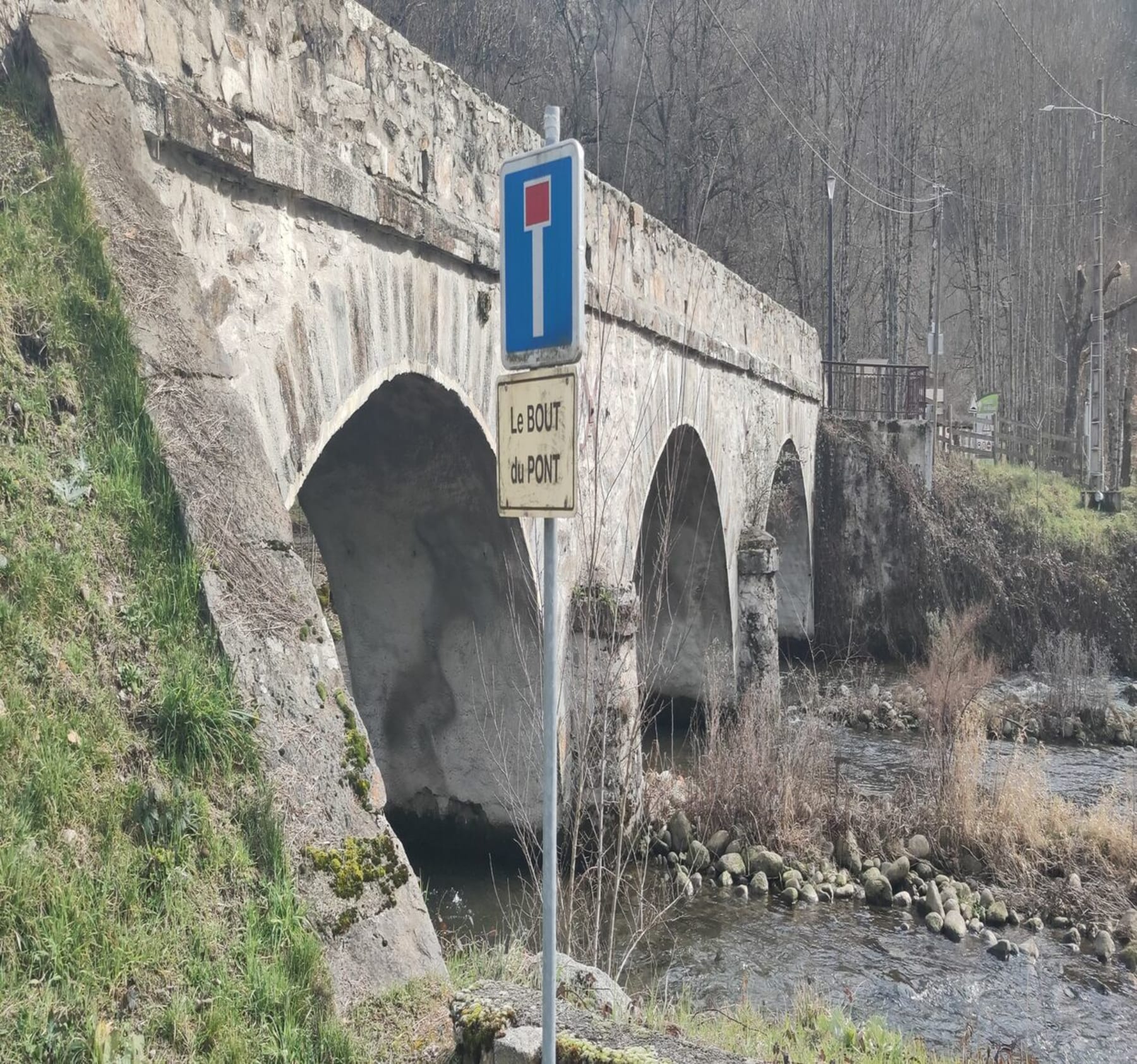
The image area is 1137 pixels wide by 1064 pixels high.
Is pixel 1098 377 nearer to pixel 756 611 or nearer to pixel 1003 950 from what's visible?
pixel 756 611

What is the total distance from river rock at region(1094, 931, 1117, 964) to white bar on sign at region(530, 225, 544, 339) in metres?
6.65

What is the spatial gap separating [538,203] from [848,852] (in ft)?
24.0

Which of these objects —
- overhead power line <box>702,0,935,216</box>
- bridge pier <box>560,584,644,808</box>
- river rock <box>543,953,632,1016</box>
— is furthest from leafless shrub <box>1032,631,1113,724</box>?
overhead power line <box>702,0,935,216</box>

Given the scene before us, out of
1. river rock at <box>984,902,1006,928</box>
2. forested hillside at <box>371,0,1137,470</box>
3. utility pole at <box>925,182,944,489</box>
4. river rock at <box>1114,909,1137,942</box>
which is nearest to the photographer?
river rock at <box>1114,909,1137,942</box>

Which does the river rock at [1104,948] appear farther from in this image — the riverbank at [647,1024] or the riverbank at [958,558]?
the riverbank at [958,558]

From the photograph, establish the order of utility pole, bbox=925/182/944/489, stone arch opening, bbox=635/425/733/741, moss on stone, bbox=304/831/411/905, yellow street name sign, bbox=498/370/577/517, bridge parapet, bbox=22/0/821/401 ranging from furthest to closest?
utility pole, bbox=925/182/944/489 < stone arch opening, bbox=635/425/733/741 < bridge parapet, bbox=22/0/821/401 < moss on stone, bbox=304/831/411/905 < yellow street name sign, bbox=498/370/577/517

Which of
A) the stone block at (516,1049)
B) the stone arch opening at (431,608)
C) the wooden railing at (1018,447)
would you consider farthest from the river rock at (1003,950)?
the wooden railing at (1018,447)

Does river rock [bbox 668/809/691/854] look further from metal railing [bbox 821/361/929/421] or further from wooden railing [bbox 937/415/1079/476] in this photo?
wooden railing [bbox 937/415/1079/476]

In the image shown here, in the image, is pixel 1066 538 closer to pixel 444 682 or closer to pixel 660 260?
pixel 660 260

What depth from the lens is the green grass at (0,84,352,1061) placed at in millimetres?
2016

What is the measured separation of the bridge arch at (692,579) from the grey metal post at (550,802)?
29.1ft

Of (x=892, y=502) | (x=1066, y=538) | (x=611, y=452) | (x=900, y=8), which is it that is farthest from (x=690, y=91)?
(x=611, y=452)

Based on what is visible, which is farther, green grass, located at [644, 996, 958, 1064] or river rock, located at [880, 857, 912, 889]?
river rock, located at [880, 857, 912, 889]

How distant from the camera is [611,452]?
8.33 metres
